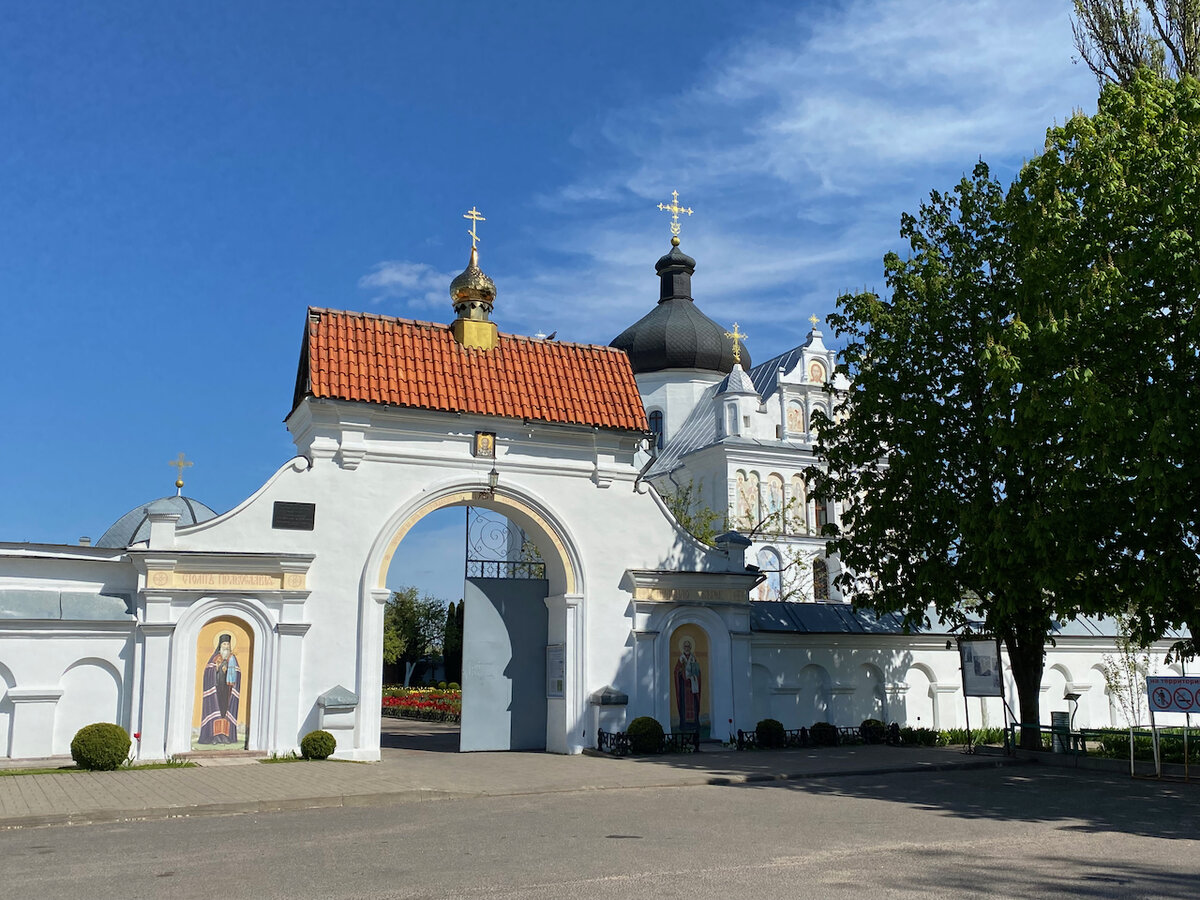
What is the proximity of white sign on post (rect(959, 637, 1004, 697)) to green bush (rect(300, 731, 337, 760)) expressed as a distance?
11604mm

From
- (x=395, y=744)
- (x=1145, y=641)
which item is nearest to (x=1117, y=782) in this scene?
(x=1145, y=641)

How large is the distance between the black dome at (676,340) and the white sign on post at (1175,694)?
38907 millimetres

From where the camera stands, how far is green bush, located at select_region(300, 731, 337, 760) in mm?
17297

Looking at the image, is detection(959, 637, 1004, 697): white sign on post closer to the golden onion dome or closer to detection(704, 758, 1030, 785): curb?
detection(704, 758, 1030, 785): curb

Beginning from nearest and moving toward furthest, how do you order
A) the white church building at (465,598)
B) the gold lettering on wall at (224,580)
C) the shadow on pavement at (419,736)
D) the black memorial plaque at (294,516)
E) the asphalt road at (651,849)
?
1. the asphalt road at (651,849)
2. the white church building at (465,598)
3. the gold lettering on wall at (224,580)
4. the black memorial plaque at (294,516)
5. the shadow on pavement at (419,736)

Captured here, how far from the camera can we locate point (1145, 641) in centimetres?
1565

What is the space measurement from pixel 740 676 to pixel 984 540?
622 cm

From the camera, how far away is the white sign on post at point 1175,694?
15039 mm

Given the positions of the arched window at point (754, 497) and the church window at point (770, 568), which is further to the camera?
the arched window at point (754, 497)

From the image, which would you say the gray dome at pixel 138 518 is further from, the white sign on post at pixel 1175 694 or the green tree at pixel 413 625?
the green tree at pixel 413 625

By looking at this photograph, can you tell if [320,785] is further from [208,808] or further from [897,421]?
[897,421]

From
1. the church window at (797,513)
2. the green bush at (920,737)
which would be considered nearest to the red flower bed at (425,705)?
the green bush at (920,737)

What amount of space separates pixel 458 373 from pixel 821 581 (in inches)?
1193

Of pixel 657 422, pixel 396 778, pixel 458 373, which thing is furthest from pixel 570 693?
pixel 657 422
